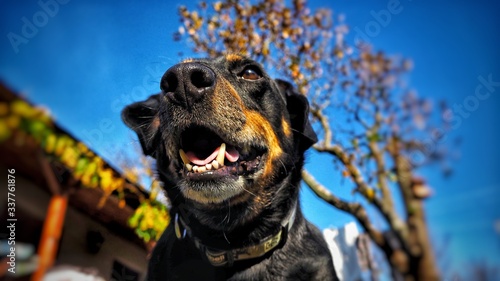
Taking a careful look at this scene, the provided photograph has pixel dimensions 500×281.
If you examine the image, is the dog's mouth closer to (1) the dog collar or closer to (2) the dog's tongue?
(2) the dog's tongue

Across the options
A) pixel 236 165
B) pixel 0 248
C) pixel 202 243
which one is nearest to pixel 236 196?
pixel 236 165

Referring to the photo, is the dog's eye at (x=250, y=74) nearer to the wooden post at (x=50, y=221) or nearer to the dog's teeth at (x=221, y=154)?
the dog's teeth at (x=221, y=154)

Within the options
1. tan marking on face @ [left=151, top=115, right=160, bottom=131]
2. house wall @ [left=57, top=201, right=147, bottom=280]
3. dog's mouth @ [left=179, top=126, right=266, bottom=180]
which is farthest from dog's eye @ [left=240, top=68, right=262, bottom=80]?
house wall @ [left=57, top=201, right=147, bottom=280]

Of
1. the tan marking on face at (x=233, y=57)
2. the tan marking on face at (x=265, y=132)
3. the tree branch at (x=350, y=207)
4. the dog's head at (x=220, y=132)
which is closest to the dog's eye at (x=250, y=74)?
the dog's head at (x=220, y=132)

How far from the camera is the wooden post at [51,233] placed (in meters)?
2.23

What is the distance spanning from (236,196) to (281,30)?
3.66 metres

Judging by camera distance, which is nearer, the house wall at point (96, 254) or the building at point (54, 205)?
the building at point (54, 205)

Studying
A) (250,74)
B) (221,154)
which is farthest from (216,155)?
(250,74)

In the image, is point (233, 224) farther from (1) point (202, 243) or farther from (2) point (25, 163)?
(2) point (25, 163)

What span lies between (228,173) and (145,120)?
1.05 m

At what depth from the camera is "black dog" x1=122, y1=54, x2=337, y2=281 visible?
2.10 meters

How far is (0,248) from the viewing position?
2.10 m

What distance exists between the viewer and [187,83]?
1954 mm

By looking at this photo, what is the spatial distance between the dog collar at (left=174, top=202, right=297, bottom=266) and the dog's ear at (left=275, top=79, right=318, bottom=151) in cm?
69
